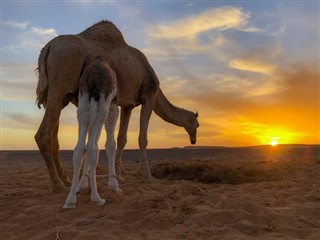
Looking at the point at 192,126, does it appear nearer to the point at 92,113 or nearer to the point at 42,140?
the point at 42,140

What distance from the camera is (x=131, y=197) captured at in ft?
27.6

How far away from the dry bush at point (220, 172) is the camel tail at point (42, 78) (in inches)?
187

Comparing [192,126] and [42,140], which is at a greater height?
[192,126]

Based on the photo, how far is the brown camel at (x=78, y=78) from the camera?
9.21 meters

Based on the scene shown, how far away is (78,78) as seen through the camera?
9383 millimetres

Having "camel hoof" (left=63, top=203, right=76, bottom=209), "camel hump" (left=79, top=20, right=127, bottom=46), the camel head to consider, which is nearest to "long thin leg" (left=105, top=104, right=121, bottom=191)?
"camel hoof" (left=63, top=203, right=76, bottom=209)

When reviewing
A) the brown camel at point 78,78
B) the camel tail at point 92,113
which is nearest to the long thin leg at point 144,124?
the brown camel at point 78,78

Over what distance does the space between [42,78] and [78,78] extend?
77 centimetres

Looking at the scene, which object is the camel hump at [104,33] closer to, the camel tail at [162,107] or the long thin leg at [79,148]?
the camel tail at [162,107]

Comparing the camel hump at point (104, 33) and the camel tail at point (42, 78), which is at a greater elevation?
the camel hump at point (104, 33)

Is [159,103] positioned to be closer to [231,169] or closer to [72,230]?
[231,169]

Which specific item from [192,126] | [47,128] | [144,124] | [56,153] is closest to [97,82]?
[47,128]

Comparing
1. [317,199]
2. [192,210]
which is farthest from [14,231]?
[317,199]

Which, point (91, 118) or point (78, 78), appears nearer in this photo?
point (91, 118)
